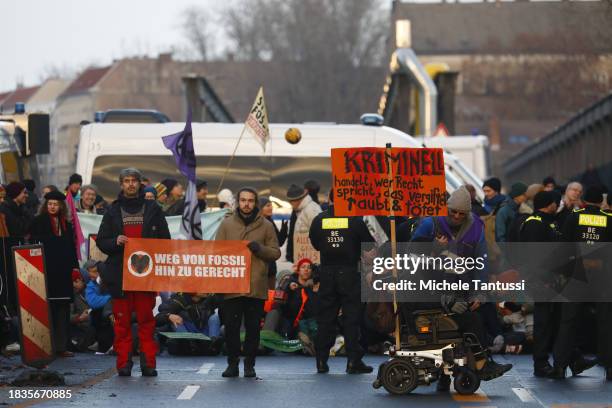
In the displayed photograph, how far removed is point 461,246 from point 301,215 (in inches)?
244

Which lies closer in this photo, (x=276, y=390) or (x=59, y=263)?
(x=276, y=390)

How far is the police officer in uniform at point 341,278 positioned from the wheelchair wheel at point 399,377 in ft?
6.92

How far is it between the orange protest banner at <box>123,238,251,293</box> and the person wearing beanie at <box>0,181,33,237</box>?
1811 millimetres

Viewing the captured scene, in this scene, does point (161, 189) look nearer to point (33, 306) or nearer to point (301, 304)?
point (301, 304)

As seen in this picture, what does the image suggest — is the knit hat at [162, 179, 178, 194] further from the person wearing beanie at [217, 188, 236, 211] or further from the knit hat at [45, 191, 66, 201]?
the knit hat at [45, 191, 66, 201]

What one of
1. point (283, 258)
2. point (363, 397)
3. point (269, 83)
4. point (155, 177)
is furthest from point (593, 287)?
point (269, 83)

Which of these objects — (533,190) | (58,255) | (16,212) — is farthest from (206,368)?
(533,190)

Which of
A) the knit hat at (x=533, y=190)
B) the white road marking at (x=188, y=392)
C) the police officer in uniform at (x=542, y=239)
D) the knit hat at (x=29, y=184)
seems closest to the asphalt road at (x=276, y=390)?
the white road marking at (x=188, y=392)

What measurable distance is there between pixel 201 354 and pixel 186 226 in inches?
56.0

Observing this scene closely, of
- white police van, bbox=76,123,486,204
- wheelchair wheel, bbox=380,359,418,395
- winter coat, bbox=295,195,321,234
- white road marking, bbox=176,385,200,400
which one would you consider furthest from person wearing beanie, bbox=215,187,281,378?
white police van, bbox=76,123,486,204

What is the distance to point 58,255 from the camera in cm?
1817

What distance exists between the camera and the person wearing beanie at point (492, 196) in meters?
23.1

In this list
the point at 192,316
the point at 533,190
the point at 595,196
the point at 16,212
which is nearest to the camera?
the point at 595,196

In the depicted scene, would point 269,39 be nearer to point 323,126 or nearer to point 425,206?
point 323,126
